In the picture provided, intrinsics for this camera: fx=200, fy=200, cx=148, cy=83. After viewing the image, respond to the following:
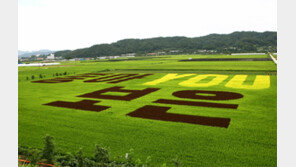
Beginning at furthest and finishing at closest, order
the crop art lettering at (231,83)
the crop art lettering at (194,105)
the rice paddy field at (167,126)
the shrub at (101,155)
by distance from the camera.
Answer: the crop art lettering at (231,83) → the crop art lettering at (194,105) → the rice paddy field at (167,126) → the shrub at (101,155)

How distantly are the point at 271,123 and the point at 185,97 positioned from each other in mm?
11040

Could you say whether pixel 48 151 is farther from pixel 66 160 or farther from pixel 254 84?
pixel 254 84

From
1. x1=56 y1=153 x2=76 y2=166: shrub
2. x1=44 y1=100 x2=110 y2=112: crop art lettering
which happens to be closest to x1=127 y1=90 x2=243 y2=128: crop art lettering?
x1=44 y1=100 x2=110 y2=112: crop art lettering

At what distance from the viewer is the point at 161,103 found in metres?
23.5

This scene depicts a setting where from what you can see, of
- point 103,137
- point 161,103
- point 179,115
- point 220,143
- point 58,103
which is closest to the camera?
point 220,143

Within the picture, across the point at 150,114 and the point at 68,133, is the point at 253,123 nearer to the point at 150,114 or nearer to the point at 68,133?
the point at 150,114

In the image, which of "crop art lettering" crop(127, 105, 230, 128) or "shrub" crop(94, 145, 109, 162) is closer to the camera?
"shrub" crop(94, 145, 109, 162)

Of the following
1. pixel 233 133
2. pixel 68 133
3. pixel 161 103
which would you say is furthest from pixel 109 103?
pixel 233 133

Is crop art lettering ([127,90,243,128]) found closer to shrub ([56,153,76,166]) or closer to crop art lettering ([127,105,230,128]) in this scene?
crop art lettering ([127,105,230,128])

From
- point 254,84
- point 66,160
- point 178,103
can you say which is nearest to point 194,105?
point 178,103

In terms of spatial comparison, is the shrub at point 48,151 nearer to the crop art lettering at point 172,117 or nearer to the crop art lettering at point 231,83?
the crop art lettering at point 172,117

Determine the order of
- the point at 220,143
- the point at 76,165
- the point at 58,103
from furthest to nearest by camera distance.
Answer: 1. the point at 58,103
2. the point at 220,143
3. the point at 76,165

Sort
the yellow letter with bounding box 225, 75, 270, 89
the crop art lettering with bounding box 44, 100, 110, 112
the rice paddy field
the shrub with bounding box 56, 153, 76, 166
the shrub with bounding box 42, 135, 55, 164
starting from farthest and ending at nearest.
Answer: the yellow letter with bounding box 225, 75, 270, 89, the crop art lettering with bounding box 44, 100, 110, 112, the rice paddy field, the shrub with bounding box 56, 153, 76, 166, the shrub with bounding box 42, 135, 55, 164

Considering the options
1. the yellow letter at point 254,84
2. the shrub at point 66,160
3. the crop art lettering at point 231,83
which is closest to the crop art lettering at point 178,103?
the crop art lettering at point 231,83
